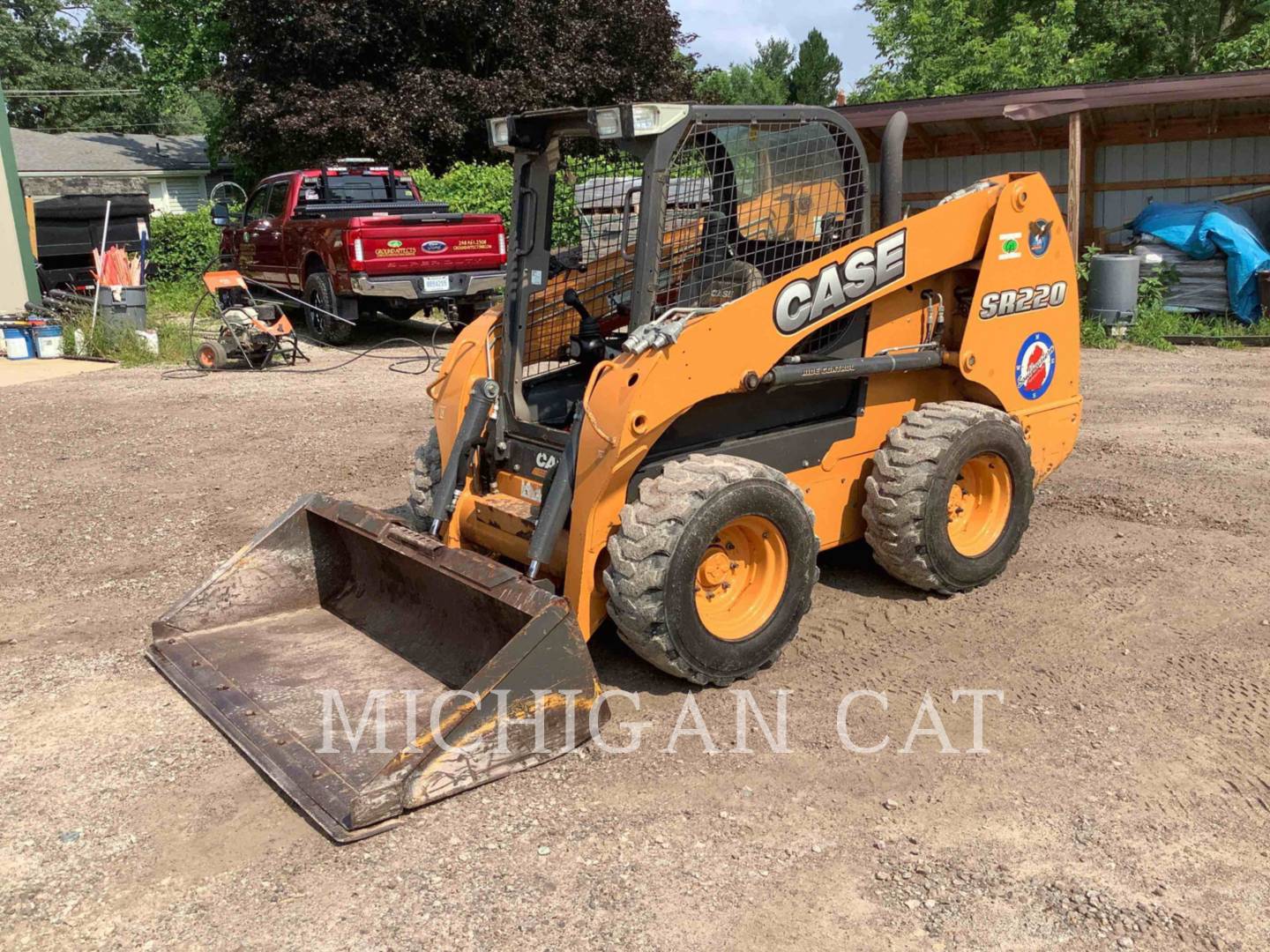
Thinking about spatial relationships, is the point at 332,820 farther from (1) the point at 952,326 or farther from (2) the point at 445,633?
(1) the point at 952,326

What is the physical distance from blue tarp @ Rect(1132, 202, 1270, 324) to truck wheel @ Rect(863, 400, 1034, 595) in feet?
30.0

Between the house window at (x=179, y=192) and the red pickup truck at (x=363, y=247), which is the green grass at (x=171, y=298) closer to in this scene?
the red pickup truck at (x=363, y=247)

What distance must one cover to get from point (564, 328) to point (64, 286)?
15.4 m

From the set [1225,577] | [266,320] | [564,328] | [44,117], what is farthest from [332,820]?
[44,117]

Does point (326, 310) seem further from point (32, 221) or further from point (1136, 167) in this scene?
point (1136, 167)

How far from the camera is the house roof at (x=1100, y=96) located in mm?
12336

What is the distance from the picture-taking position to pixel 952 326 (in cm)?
532

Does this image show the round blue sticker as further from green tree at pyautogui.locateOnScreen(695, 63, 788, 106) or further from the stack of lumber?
green tree at pyautogui.locateOnScreen(695, 63, 788, 106)

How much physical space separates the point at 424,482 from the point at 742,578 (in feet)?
5.27

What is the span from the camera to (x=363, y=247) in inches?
497

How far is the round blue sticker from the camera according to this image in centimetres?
552

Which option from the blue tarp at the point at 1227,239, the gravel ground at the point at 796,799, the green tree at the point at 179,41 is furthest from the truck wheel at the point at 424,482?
the green tree at the point at 179,41

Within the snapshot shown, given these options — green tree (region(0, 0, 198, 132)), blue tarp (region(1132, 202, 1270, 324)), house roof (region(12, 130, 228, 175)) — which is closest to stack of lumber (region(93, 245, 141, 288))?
blue tarp (region(1132, 202, 1270, 324))

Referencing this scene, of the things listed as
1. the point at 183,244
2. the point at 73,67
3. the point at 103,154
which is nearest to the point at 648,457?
the point at 183,244
